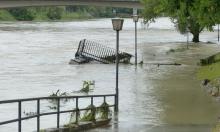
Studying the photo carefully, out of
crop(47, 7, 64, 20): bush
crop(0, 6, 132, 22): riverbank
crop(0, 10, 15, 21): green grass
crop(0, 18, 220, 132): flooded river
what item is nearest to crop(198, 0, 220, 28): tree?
crop(0, 18, 220, 132): flooded river

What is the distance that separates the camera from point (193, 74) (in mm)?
40938

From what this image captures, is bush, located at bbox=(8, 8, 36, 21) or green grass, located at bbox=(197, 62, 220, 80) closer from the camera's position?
green grass, located at bbox=(197, 62, 220, 80)

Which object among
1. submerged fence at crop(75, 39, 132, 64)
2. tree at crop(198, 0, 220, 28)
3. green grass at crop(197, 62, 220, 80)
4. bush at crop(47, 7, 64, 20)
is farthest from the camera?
bush at crop(47, 7, 64, 20)

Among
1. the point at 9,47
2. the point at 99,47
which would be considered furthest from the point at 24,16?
the point at 99,47

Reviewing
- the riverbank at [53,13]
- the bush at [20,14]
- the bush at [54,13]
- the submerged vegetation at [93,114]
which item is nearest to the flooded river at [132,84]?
the submerged vegetation at [93,114]

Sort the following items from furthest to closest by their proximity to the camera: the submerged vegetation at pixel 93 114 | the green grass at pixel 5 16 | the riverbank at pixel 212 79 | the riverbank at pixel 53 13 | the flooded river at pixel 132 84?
the riverbank at pixel 53 13, the green grass at pixel 5 16, the riverbank at pixel 212 79, the flooded river at pixel 132 84, the submerged vegetation at pixel 93 114

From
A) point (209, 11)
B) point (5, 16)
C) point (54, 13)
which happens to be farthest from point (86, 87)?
point (54, 13)

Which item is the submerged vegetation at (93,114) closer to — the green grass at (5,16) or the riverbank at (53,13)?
the riverbank at (53,13)

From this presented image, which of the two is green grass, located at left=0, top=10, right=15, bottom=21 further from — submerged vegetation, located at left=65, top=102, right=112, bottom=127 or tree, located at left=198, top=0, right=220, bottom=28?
submerged vegetation, located at left=65, top=102, right=112, bottom=127

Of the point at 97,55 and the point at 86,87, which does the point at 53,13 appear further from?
the point at 86,87

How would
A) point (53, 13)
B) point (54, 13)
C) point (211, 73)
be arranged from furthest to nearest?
point (54, 13)
point (53, 13)
point (211, 73)

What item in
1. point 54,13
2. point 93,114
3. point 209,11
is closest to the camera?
point 93,114

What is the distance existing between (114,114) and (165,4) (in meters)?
4.92

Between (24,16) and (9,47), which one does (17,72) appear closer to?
(9,47)
